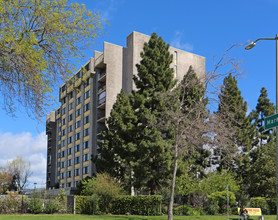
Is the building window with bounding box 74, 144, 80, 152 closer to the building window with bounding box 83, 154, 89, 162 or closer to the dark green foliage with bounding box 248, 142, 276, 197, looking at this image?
the building window with bounding box 83, 154, 89, 162

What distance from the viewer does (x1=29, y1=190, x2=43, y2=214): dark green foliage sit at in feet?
102

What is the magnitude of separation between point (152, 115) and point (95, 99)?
31400 mm

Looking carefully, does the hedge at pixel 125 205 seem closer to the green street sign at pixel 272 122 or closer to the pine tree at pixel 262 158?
the pine tree at pixel 262 158

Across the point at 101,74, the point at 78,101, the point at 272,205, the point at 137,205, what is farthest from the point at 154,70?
the point at 78,101

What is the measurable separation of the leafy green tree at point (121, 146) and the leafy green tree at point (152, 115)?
0.73 m

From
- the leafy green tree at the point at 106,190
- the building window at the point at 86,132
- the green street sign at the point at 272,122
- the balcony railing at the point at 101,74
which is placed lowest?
the leafy green tree at the point at 106,190

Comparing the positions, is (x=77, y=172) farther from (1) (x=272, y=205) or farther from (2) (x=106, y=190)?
(1) (x=272, y=205)

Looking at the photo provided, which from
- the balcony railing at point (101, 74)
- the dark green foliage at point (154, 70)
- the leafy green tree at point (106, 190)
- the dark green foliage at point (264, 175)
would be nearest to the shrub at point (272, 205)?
the dark green foliage at point (264, 175)

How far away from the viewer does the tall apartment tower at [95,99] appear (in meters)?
58.3

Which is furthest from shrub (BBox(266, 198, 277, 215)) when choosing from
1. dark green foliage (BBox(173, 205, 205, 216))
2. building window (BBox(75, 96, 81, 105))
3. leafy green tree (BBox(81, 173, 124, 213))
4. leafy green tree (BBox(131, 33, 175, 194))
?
building window (BBox(75, 96, 81, 105))

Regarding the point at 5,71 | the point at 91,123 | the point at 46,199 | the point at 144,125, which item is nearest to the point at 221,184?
the point at 144,125

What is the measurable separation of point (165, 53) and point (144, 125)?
8219mm

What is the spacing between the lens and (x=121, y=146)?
36.5m

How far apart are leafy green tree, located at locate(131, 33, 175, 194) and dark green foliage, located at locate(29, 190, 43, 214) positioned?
9.15m
